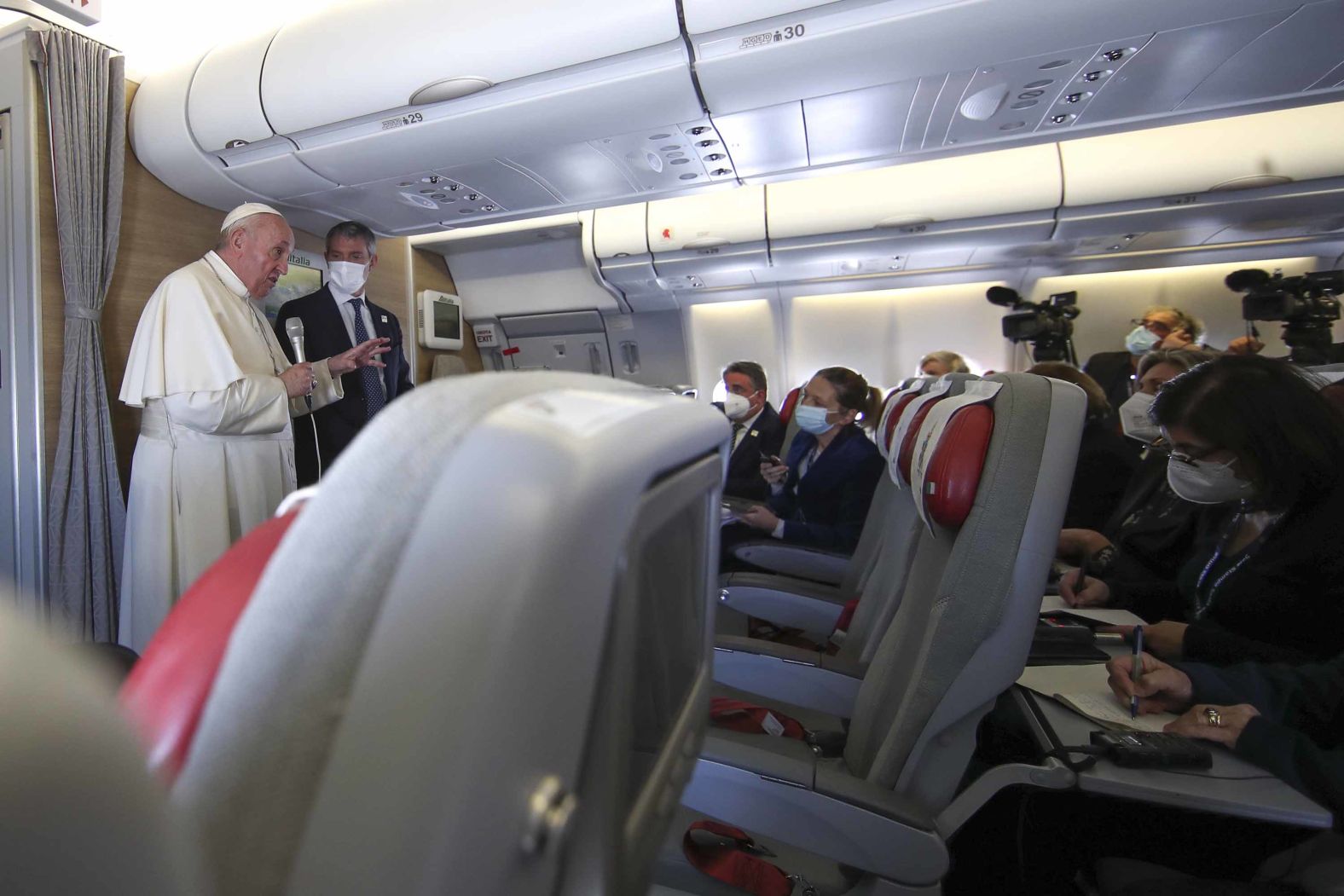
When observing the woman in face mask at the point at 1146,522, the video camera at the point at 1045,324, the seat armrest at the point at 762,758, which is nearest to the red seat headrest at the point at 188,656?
the seat armrest at the point at 762,758

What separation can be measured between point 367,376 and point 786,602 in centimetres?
226

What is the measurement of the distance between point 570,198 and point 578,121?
34.0 inches

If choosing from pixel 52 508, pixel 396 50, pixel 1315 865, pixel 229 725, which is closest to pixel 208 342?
pixel 52 508

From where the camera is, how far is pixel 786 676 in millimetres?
1824

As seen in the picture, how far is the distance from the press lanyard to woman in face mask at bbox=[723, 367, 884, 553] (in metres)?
1.42

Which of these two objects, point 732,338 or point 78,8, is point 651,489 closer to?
point 78,8

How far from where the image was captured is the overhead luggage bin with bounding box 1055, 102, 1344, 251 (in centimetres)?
352

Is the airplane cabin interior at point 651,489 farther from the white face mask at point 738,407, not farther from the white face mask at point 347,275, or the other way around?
the white face mask at point 738,407

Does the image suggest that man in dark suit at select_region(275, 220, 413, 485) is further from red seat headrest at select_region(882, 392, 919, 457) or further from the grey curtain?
red seat headrest at select_region(882, 392, 919, 457)

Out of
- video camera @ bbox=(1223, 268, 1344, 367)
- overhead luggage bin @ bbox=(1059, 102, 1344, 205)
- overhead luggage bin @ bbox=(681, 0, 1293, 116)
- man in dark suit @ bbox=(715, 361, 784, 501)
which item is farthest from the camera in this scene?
man in dark suit @ bbox=(715, 361, 784, 501)

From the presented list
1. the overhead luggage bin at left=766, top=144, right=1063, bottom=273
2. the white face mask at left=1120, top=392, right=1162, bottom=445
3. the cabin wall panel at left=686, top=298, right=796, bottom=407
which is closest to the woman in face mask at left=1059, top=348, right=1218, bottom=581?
the white face mask at left=1120, top=392, right=1162, bottom=445

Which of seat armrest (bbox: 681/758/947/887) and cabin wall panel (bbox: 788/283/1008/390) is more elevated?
cabin wall panel (bbox: 788/283/1008/390)

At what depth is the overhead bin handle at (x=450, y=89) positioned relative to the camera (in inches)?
88.6

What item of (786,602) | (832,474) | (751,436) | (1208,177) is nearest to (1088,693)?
(786,602)
